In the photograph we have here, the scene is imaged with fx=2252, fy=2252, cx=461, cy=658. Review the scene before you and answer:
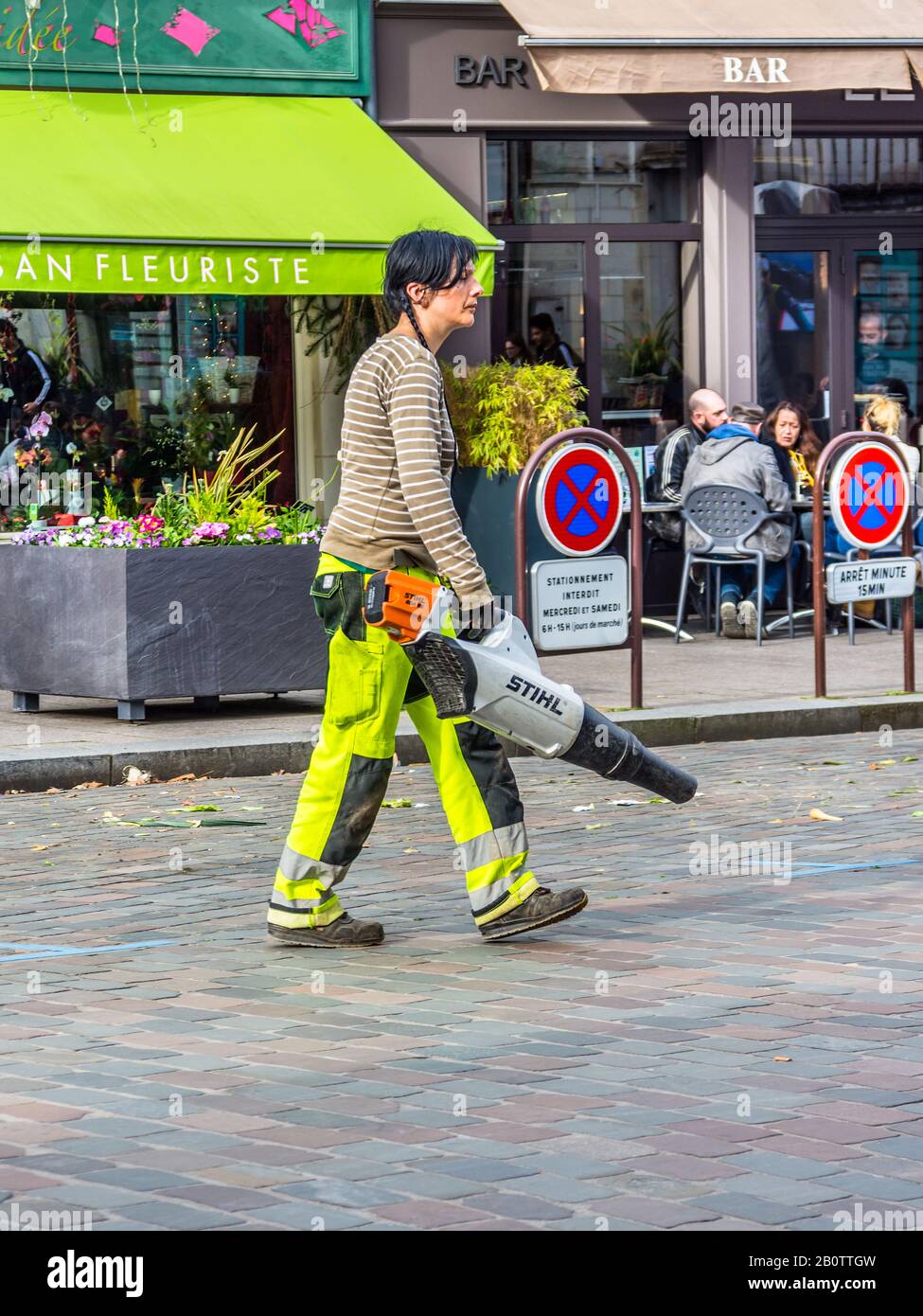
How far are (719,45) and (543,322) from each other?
7.16 ft

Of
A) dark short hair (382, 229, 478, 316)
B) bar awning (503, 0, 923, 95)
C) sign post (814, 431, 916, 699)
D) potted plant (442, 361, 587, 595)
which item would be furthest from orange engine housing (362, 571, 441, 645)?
bar awning (503, 0, 923, 95)

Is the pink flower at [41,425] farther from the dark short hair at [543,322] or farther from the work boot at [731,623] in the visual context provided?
the work boot at [731,623]

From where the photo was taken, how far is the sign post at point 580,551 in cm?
1058

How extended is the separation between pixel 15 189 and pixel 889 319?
7081 mm

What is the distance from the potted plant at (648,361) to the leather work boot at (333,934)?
32.6ft

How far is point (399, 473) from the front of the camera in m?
5.96

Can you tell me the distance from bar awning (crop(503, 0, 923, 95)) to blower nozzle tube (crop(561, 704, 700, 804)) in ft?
29.1

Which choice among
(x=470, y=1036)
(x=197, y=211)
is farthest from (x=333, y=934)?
(x=197, y=211)

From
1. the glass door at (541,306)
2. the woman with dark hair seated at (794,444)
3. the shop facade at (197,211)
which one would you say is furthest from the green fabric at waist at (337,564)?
the glass door at (541,306)

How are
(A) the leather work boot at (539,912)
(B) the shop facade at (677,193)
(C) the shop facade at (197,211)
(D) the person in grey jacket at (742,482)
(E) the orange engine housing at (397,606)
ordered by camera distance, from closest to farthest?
(E) the orange engine housing at (397,606), (A) the leather work boot at (539,912), (C) the shop facade at (197,211), (D) the person in grey jacket at (742,482), (B) the shop facade at (677,193)

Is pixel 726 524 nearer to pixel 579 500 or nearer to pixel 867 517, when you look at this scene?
pixel 867 517

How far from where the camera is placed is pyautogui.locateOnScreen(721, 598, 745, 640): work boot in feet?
46.7
